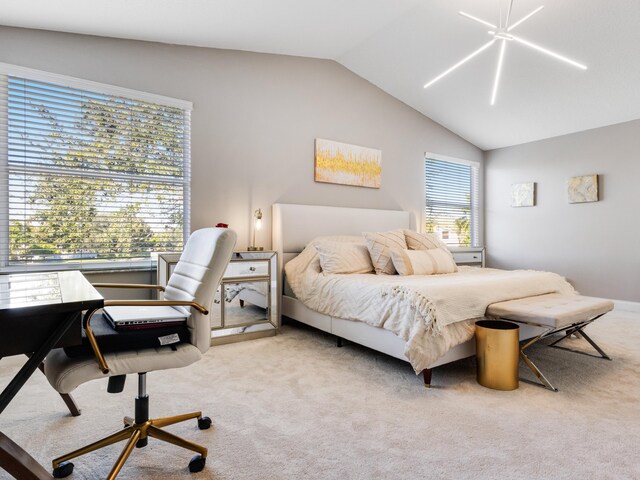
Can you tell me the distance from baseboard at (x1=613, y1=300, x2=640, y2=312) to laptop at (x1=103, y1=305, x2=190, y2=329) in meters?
4.93

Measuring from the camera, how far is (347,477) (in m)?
1.51

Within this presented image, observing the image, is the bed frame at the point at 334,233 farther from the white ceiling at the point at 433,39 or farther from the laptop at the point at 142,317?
the white ceiling at the point at 433,39

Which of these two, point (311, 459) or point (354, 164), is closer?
point (311, 459)

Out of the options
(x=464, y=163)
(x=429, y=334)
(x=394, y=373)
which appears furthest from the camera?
(x=464, y=163)

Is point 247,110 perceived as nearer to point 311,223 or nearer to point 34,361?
point 311,223

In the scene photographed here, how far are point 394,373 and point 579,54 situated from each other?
3.45 m

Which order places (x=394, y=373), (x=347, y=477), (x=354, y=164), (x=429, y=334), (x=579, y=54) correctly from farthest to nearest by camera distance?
1. (x=354, y=164)
2. (x=579, y=54)
3. (x=394, y=373)
4. (x=429, y=334)
5. (x=347, y=477)

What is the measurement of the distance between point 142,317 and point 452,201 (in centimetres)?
521

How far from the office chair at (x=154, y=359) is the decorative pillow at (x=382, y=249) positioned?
2.02m

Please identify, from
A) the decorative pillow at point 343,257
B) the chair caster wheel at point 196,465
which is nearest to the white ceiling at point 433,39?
the decorative pillow at point 343,257

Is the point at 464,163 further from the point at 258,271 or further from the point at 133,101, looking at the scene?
the point at 133,101

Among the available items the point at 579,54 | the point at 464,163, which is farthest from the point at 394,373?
the point at 464,163

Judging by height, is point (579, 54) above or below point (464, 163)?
above

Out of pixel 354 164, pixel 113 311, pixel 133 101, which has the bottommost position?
pixel 113 311
